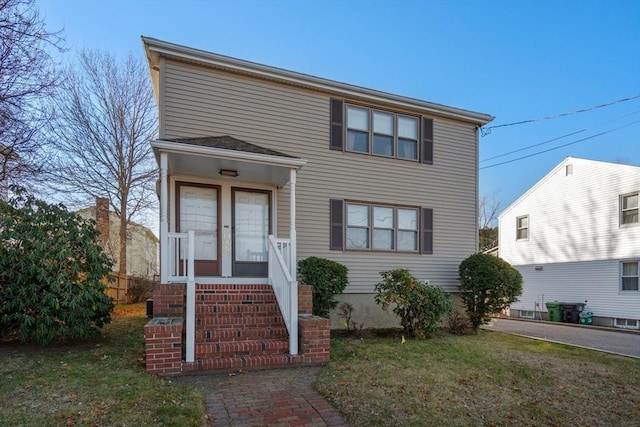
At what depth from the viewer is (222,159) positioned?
6.88 m

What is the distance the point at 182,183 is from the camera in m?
7.85

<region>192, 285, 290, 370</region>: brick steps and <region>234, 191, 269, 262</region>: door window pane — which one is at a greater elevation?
<region>234, 191, 269, 262</region>: door window pane

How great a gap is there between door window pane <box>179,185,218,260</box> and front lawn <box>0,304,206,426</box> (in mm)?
2445

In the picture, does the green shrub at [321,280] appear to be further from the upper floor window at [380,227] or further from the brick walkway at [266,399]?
the brick walkway at [266,399]

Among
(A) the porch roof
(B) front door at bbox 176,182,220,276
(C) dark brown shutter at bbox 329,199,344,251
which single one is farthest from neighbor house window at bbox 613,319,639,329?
(B) front door at bbox 176,182,220,276

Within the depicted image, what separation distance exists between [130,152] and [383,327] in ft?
45.5

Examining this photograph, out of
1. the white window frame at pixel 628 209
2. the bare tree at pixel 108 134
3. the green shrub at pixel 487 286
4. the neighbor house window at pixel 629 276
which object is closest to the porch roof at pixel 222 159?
the green shrub at pixel 487 286

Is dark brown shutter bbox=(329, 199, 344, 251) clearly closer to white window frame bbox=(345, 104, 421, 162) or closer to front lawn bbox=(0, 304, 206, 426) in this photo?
white window frame bbox=(345, 104, 421, 162)

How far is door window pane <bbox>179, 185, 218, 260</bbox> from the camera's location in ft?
25.7

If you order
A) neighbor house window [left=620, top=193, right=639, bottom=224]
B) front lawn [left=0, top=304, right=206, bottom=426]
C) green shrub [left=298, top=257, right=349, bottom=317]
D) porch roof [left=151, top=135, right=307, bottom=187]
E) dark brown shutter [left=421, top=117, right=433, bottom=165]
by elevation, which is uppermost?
dark brown shutter [left=421, top=117, right=433, bottom=165]

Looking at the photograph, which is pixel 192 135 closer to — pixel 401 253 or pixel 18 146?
pixel 18 146

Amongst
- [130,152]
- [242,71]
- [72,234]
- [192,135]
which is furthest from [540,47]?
[72,234]

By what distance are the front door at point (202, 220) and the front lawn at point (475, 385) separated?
9.80 ft

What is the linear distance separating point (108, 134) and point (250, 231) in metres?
12.0
